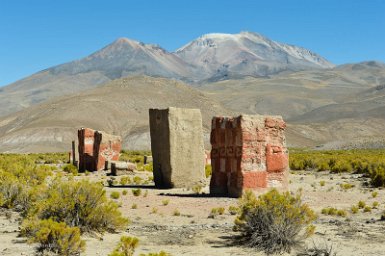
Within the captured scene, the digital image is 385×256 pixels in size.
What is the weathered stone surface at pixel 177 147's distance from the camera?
21.4 meters

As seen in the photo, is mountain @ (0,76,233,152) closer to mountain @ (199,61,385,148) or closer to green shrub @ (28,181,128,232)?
mountain @ (199,61,385,148)

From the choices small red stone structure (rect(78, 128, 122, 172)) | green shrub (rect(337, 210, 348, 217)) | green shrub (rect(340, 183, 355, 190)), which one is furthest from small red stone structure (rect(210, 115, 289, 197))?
small red stone structure (rect(78, 128, 122, 172))

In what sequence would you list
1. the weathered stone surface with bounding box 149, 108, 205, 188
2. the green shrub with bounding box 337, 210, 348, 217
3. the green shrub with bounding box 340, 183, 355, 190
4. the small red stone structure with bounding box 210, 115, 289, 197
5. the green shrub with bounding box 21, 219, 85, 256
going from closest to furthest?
1. the green shrub with bounding box 21, 219, 85, 256
2. the green shrub with bounding box 337, 210, 348, 217
3. the small red stone structure with bounding box 210, 115, 289, 197
4. the weathered stone surface with bounding box 149, 108, 205, 188
5. the green shrub with bounding box 340, 183, 355, 190

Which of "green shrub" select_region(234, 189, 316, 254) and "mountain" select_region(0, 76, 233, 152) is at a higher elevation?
"mountain" select_region(0, 76, 233, 152)

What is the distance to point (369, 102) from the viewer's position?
152000 mm

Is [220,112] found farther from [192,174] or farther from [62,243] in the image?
[62,243]

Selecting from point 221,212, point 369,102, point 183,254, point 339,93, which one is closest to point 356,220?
point 221,212

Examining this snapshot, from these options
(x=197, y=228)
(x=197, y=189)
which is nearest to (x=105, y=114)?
(x=197, y=189)

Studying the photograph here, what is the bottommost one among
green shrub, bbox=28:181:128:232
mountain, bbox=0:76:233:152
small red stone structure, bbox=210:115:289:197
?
green shrub, bbox=28:181:128:232

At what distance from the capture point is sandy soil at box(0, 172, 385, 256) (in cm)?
1112

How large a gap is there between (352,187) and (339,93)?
181216 millimetres

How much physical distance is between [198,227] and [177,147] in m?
7.98

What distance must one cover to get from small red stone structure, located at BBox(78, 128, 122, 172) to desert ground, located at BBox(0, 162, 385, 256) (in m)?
11.8

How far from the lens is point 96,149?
108ft
